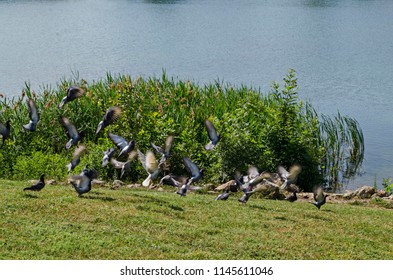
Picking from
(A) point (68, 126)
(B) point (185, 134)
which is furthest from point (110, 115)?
(B) point (185, 134)

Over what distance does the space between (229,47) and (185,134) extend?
22.9m

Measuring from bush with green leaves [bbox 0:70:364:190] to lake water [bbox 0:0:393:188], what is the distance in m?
2.87

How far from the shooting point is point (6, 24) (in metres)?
47.2

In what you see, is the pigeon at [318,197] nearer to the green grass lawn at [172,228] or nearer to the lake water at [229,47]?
the green grass lawn at [172,228]

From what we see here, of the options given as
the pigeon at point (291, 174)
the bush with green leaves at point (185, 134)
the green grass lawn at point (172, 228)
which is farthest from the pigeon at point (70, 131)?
the pigeon at point (291, 174)

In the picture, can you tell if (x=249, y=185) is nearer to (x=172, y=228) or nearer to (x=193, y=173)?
(x=193, y=173)

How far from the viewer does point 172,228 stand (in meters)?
10.8

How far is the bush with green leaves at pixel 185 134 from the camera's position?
1586 centimetres

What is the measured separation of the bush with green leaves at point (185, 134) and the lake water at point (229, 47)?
287cm

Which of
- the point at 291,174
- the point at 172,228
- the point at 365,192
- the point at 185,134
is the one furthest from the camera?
the point at 185,134

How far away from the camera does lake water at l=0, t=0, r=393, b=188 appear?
1089 inches

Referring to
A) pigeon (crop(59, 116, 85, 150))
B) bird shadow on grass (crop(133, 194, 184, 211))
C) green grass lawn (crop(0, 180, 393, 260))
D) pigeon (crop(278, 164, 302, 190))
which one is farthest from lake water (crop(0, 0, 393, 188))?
pigeon (crop(59, 116, 85, 150))
